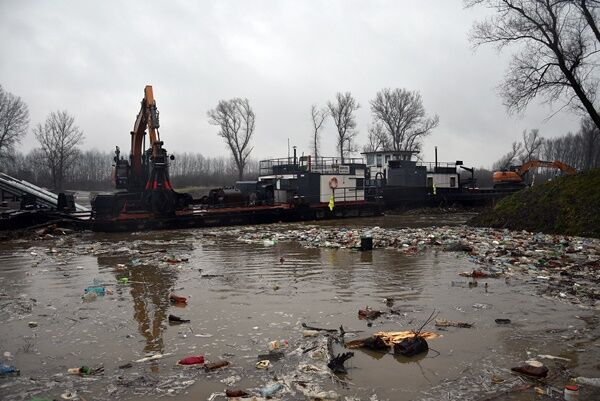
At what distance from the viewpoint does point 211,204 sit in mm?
22203

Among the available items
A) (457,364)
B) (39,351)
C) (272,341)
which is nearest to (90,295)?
(39,351)

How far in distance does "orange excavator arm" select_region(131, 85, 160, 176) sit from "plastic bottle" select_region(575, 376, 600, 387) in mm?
17215

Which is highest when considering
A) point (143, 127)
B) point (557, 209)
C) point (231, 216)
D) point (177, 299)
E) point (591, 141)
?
point (591, 141)

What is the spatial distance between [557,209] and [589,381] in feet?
44.2

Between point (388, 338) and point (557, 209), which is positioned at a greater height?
point (557, 209)

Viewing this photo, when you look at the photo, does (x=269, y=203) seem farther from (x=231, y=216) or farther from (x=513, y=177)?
(x=513, y=177)

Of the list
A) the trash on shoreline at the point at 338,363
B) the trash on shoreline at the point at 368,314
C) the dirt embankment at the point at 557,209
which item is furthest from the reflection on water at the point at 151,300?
the dirt embankment at the point at 557,209

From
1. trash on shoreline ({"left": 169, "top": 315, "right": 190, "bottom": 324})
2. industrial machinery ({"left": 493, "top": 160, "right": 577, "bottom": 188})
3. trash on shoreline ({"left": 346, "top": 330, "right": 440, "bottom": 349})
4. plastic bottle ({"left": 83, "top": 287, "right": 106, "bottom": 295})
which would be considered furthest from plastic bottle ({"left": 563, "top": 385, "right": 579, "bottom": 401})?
industrial machinery ({"left": 493, "top": 160, "right": 577, "bottom": 188})

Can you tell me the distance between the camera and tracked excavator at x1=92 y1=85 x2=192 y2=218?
1870cm

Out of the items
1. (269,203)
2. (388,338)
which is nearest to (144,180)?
(269,203)

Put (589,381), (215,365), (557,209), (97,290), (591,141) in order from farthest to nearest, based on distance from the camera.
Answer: (591,141)
(557,209)
(97,290)
(215,365)
(589,381)

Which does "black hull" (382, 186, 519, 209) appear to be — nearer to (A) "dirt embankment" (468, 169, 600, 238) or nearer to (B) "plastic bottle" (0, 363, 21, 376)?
(A) "dirt embankment" (468, 169, 600, 238)

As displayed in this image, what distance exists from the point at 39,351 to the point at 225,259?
634 cm

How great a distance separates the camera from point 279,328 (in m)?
5.51
